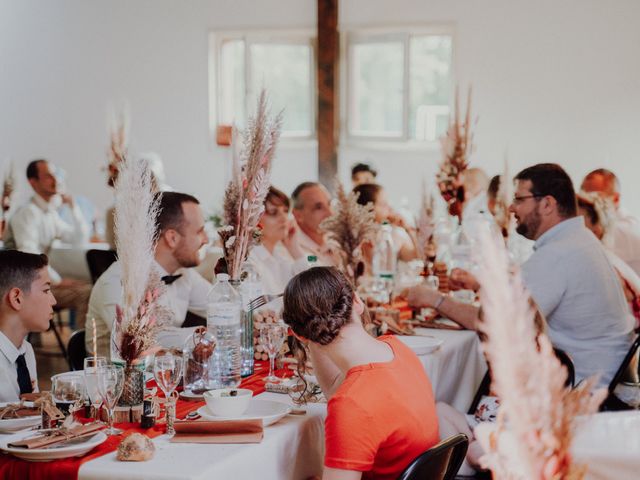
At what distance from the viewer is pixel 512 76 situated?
26.2ft

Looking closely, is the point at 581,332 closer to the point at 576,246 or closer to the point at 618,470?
the point at 576,246

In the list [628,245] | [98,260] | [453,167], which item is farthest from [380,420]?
[98,260]

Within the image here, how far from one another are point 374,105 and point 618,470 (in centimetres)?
725

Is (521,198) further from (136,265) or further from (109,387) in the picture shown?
(109,387)

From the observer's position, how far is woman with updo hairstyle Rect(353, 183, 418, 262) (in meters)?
5.46

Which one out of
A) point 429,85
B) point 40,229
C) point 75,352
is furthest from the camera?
point 429,85

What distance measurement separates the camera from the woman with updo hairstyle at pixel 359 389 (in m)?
1.84

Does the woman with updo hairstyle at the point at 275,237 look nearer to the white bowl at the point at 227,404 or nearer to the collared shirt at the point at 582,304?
the collared shirt at the point at 582,304

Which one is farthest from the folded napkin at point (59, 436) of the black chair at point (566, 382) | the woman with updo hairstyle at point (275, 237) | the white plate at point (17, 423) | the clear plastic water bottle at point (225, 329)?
the woman with updo hairstyle at point (275, 237)

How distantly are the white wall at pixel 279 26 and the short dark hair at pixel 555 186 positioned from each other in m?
4.22

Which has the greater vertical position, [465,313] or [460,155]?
[460,155]

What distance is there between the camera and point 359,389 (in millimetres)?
1891

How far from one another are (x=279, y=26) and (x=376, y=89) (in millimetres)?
1119

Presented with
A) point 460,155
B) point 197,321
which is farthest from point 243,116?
point 197,321
